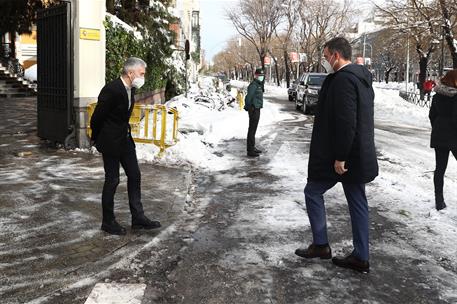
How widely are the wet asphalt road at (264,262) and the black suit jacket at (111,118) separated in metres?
1.08

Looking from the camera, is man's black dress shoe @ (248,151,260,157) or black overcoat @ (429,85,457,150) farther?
man's black dress shoe @ (248,151,260,157)

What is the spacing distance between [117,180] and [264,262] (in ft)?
5.68

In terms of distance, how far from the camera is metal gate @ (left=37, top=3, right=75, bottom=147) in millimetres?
9664

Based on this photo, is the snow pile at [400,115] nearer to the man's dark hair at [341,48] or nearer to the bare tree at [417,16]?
the bare tree at [417,16]

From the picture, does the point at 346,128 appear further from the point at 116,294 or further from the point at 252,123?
the point at 252,123

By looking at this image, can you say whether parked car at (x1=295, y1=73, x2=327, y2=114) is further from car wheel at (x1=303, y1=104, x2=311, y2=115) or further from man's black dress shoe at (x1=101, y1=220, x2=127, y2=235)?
man's black dress shoe at (x1=101, y1=220, x2=127, y2=235)

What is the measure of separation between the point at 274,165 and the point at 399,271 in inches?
203

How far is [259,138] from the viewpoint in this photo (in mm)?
13180

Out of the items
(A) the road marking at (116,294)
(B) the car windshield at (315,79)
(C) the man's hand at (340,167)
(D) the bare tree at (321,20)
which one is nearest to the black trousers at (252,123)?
(C) the man's hand at (340,167)

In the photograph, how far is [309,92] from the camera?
21422mm

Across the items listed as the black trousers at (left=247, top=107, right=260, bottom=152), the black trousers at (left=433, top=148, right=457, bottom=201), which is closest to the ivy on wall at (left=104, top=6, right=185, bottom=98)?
the black trousers at (left=247, top=107, right=260, bottom=152)

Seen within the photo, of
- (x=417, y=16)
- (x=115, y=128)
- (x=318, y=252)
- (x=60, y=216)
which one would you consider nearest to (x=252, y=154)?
(x=60, y=216)

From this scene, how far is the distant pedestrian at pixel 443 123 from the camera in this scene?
20.3ft

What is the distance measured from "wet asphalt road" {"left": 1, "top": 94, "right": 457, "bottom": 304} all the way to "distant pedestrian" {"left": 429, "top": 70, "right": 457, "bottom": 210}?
0.87 metres
